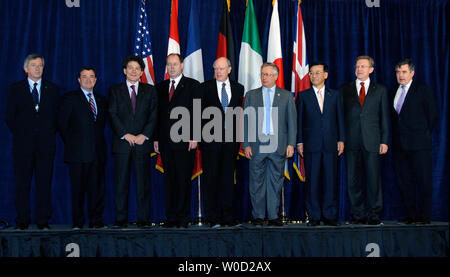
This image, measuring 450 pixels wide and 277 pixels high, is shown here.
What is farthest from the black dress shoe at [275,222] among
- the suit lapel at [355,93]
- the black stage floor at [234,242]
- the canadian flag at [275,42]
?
the canadian flag at [275,42]

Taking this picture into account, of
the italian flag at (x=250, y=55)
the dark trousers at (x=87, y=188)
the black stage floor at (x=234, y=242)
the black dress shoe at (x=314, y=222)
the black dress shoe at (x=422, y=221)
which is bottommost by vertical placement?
the black stage floor at (x=234, y=242)

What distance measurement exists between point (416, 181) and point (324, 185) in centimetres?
111

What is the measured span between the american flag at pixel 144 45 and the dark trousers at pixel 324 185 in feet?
7.19

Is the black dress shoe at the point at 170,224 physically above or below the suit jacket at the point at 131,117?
below

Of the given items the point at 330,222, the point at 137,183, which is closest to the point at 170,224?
the point at 137,183

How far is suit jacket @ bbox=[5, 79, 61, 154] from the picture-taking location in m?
4.71

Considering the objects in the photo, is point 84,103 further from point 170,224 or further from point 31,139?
point 170,224

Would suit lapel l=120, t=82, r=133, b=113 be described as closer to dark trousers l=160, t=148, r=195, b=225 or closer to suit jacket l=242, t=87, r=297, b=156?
dark trousers l=160, t=148, r=195, b=225

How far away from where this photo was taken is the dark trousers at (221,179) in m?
4.82

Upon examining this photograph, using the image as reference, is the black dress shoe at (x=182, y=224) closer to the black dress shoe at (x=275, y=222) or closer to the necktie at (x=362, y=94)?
the black dress shoe at (x=275, y=222)

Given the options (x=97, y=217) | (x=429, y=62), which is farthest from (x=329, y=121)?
(x=97, y=217)

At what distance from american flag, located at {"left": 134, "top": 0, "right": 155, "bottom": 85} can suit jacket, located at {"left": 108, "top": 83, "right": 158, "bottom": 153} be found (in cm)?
82

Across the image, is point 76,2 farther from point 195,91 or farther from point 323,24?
point 323,24

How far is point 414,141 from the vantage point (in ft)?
16.5
